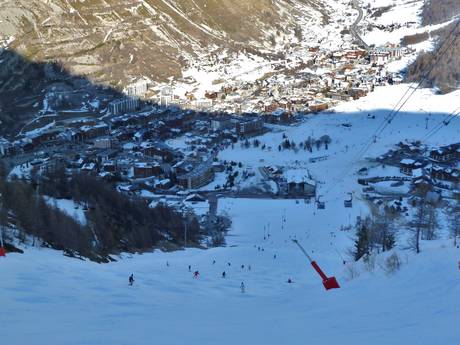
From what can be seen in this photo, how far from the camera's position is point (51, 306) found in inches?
166

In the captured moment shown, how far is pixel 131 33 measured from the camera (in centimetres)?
3716

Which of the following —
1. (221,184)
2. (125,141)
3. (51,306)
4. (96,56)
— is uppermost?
(96,56)

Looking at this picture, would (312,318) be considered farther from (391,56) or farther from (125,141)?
(391,56)

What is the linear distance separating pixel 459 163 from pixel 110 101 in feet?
60.1

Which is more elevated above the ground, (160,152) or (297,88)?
(297,88)

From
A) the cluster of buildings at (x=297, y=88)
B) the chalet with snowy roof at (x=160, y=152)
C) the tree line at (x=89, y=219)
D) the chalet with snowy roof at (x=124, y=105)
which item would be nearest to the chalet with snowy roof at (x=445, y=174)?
the tree line at (x=89, y=219)

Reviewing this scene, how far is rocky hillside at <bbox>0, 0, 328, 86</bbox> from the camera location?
3344 centimetres

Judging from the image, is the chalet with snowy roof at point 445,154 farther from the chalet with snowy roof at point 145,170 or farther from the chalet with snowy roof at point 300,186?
the chalet with snowy roof at point 145,170

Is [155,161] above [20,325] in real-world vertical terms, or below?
above

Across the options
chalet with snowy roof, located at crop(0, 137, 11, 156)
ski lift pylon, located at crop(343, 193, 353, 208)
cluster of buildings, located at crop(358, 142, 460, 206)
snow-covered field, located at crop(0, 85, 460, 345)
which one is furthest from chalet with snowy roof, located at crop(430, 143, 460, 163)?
chalet with snowy roof, located at crop(0, 137, 11, 156)

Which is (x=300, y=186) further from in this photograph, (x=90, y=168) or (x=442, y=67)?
(x=442, y=67)

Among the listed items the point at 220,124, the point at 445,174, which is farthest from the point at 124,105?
the point at 445,174

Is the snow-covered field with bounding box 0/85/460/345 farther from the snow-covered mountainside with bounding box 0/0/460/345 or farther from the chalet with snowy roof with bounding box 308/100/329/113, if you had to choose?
the chalet with snowy roof with bounding box 308/100/329/113

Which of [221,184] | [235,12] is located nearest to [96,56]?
[235,12]
